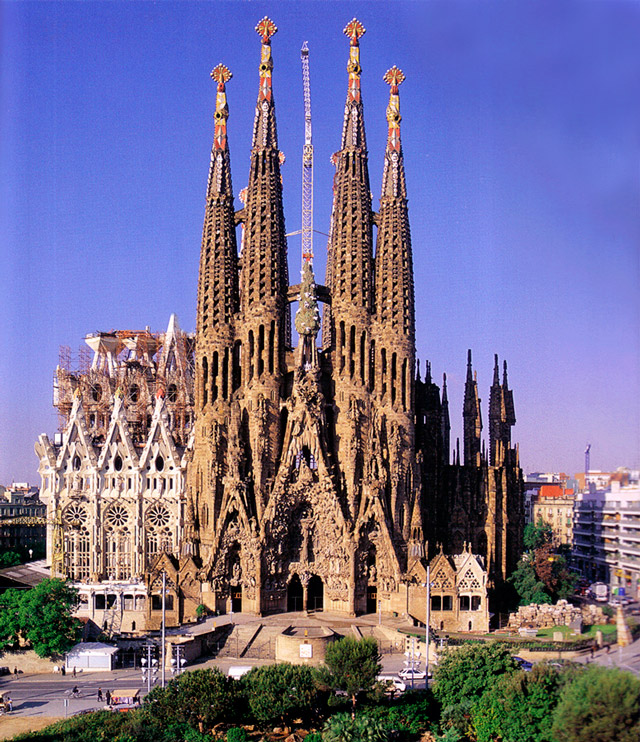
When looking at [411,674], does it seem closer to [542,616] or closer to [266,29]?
[542,616]

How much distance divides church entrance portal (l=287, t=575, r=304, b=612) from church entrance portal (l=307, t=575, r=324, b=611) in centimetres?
85

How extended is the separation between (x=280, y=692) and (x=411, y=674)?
928 cm

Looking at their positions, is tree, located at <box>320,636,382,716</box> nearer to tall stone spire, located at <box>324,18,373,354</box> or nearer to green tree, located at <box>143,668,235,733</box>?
green tree, located at <box>143,668,235,733</box>

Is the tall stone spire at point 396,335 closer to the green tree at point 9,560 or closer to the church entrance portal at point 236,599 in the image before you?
the church entrance portal at point 236,599

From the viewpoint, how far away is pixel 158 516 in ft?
252

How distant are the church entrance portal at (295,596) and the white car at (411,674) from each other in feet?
59.8

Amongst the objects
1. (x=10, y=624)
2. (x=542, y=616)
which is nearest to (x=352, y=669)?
(x=542, y=616)

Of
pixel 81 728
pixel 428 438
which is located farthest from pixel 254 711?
pixel 428 438

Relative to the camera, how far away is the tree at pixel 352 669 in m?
44.8

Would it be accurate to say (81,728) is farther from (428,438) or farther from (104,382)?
(104,382)

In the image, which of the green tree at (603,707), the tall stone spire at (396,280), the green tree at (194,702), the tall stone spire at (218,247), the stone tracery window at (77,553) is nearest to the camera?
the green tree at (603,707)

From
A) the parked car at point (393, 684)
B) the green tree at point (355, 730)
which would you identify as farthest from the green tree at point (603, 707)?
the parked car at point (393, 684)

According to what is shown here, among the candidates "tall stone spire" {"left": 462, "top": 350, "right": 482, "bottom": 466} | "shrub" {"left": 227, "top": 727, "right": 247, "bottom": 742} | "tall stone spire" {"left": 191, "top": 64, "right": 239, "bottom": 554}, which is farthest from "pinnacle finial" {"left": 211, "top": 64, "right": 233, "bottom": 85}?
"shrub" {"left": 227, "top": 727, "right": 247, "bottom": 742}

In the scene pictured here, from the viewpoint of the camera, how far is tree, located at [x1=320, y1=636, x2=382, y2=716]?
44.8 metres
